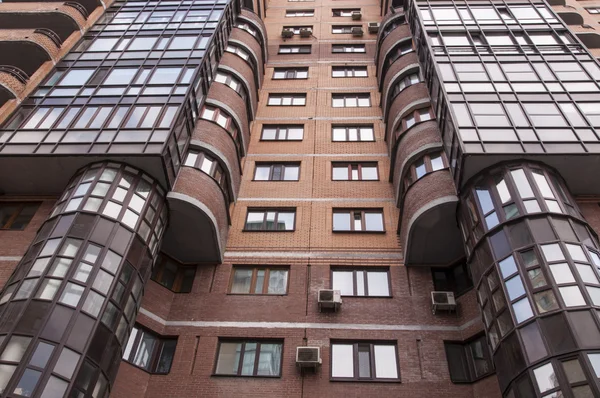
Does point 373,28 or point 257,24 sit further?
point 373,28

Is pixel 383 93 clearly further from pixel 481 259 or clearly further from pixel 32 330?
pixel 32 330

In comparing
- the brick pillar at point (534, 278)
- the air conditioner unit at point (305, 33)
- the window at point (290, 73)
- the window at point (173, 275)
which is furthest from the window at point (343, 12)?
the window at point (173, 275)

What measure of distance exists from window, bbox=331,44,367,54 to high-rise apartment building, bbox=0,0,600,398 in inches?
263

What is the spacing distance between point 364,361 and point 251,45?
18.0m

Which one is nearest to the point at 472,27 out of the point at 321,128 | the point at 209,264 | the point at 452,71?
the point at 452,71

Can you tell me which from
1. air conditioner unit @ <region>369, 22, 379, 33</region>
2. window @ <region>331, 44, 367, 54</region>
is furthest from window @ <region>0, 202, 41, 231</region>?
air conditioner unit @ <region>369, 22, 379, 33</region>

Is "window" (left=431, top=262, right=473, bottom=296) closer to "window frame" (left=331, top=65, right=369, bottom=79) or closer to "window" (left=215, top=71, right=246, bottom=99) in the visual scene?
"window" (left=215, top=71, right=246, bottom=99)

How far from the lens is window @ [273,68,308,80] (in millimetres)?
28984

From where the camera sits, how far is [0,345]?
36.9ft

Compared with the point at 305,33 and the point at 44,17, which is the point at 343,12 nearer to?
the point at 305,33

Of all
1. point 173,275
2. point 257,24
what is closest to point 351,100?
point 257,24

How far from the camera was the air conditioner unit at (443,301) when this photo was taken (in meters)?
16.1

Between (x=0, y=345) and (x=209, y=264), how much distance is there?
7941 mm

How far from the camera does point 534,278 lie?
12250 millimetres
